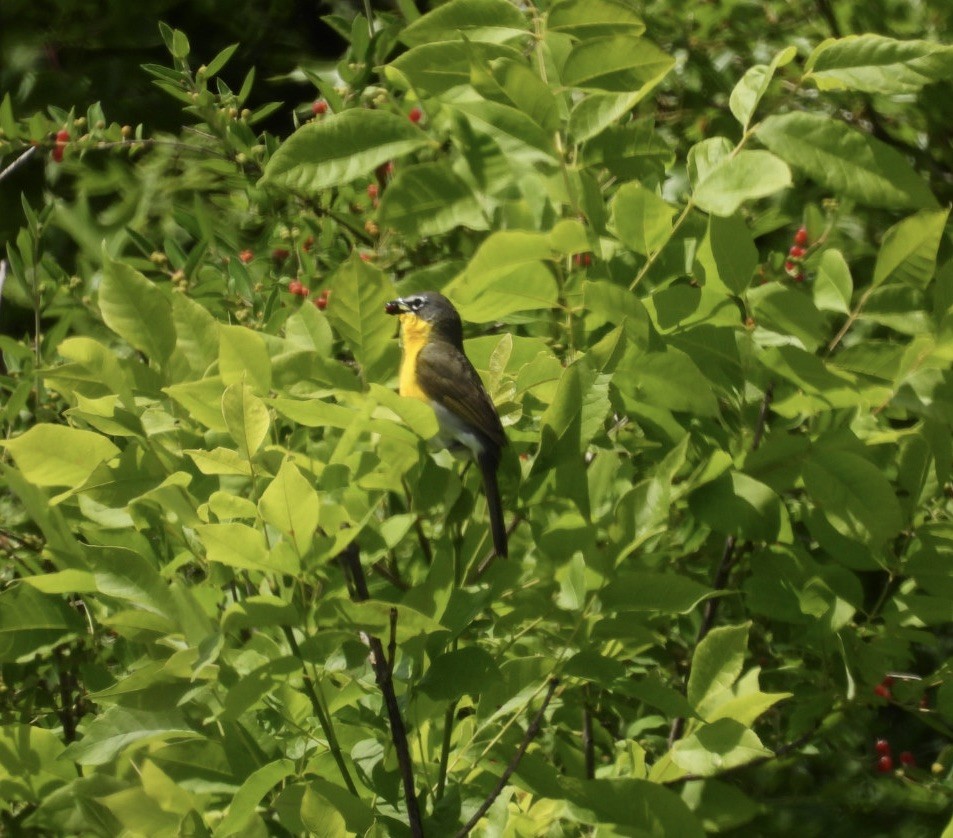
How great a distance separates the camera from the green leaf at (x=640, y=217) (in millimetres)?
1595

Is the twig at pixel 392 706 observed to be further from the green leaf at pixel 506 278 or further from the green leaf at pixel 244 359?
the green leaf at pixel 506 278

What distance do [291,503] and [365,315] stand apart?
0.37m

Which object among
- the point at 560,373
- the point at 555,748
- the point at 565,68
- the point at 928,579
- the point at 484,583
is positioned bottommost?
the point at 555,748

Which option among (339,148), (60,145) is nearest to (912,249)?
(339,148)

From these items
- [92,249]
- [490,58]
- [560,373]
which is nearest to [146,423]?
[560,373]

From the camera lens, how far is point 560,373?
153cm

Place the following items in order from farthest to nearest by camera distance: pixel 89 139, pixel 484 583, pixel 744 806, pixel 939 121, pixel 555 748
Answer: pixel 939 121
pixel 89 139
pixel 555 748
pixel 744 806
pixel 484 583

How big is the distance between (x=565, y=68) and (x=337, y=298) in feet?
1.30

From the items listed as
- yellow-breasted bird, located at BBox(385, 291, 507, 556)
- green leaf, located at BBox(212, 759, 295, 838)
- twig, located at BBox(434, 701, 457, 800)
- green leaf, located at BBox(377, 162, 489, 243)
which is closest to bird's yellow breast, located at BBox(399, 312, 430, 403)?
yellow-breasted bird, located at BBox(385, 291, 507, 556)

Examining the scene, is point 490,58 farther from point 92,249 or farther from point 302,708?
point 92,249

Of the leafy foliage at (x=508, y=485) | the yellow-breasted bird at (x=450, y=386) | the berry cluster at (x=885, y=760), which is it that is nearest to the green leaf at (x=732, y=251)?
the leafy foliage at (x=508, y=485)

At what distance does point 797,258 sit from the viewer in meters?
2.48

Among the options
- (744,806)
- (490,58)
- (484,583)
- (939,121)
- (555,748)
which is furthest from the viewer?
(939,121)

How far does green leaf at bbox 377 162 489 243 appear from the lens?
1.74 meters
